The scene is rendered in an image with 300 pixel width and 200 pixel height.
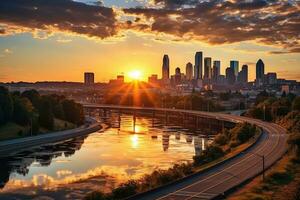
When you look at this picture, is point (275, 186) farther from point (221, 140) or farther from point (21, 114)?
point (21, 114)

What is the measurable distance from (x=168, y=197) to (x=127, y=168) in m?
27.9

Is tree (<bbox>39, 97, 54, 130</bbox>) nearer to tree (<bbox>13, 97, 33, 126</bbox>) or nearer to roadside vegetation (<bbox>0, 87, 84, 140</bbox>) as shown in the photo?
roadside vegetation (<bbox>0, 87, 84, 140</bbox>)

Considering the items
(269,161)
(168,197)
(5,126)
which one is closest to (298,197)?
(168,197)

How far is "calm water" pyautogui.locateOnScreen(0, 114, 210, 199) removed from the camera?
5356 centimetres

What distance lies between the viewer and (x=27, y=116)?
103 m

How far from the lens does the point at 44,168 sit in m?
68.6

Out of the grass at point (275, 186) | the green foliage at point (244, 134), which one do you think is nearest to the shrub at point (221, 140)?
the green foliage at point (244, 134)

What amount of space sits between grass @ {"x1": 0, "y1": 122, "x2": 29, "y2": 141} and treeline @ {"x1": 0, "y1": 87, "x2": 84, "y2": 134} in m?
1.19

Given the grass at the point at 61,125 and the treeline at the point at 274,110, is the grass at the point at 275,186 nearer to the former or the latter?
the grass at the point at 61,125

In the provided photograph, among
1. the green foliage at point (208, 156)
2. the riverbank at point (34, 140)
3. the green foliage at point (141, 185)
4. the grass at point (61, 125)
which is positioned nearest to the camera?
the green foliage at point (141, 185)

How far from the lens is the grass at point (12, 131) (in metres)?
92.9

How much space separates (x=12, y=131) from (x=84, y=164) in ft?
105

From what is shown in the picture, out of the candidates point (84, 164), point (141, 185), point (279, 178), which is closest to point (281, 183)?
point (279, 178)

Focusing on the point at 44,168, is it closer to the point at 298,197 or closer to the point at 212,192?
the point at 212,192
